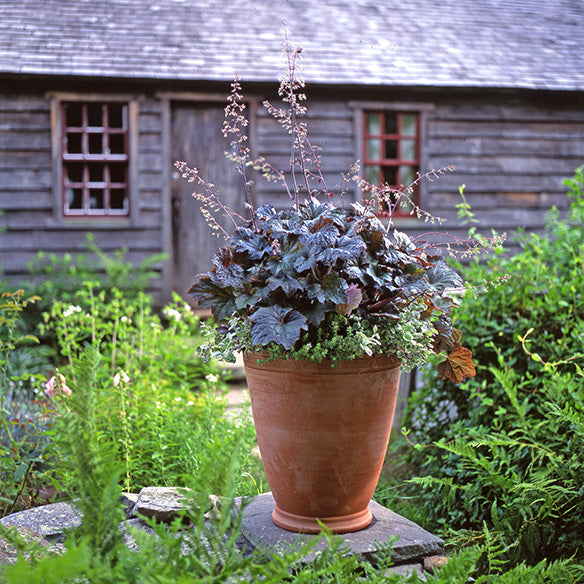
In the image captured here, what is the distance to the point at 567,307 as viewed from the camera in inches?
111

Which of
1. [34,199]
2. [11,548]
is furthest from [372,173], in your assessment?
[11,548]

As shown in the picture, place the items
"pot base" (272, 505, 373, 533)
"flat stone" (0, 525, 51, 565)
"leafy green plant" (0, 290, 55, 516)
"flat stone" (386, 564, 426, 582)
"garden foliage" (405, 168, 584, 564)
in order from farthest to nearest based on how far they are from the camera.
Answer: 1. "leafy green plant" (0, 290, 55, 516)
2. "garden foliage" (405, 168, 584, 564)
3. "pot base" (272, 505, 373, 533)
4. "flat stone" (386, 564, 426, 582)
5. "flat stone" (0, 525, 51, 565)

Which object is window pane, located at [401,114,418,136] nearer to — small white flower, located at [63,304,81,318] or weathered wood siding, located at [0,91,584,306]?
weathered wood siding, located at [0,91,584,306]

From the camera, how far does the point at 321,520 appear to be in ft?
6.63

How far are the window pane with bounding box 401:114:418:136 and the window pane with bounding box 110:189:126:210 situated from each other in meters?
3.45

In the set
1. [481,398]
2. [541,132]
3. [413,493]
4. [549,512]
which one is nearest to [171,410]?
[413,493]

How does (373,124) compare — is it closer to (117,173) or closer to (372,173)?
(372,173)

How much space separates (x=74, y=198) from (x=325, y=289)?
6.10 meters

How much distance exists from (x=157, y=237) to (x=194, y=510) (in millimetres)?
6290

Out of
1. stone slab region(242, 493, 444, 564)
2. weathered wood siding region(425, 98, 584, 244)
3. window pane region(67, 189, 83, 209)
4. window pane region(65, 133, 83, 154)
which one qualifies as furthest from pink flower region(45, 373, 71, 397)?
weathered wood siding region(425, 98, 584, 244)

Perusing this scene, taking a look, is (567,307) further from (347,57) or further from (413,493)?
(347,57)

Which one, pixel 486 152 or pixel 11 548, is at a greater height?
pixel 486 152

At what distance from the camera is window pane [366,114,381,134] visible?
787 cm

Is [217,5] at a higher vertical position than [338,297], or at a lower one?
higher
